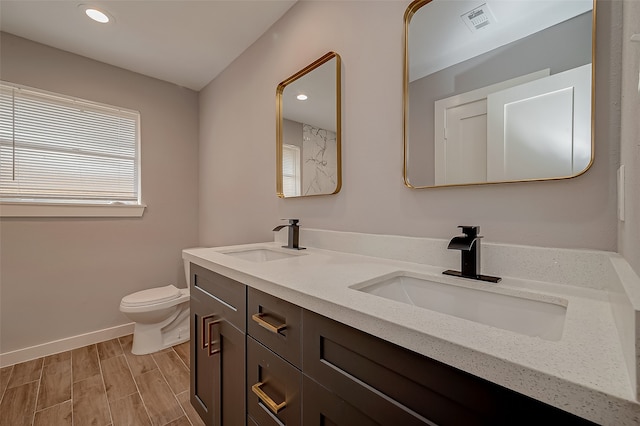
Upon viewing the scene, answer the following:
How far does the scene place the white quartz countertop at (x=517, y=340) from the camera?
13.7 inches

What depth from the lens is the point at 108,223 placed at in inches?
98.0

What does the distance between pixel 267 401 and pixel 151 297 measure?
5.84 ft

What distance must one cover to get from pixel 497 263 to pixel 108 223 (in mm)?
2976

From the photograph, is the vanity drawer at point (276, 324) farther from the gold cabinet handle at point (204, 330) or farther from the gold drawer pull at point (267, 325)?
the gold cabinet handle at point (204, 330)

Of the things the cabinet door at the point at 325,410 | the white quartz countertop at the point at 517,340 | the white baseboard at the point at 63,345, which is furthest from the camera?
the white baseboard at the point at 63,345

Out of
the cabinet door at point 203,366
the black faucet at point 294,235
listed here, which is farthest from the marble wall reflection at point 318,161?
the cabinet door at point 203,366

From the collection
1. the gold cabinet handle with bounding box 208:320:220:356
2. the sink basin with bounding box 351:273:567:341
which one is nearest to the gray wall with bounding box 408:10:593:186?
the sink basin with bounding box 351:273:567:341

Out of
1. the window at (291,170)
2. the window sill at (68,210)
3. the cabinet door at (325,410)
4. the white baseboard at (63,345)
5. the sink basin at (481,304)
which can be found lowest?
the white baseboard at (63,345)

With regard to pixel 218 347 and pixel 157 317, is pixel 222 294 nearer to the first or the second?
pixel 218 347

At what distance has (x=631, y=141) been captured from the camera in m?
0.58

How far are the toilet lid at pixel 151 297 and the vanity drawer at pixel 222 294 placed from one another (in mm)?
944

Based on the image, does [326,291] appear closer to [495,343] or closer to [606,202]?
[495,343]

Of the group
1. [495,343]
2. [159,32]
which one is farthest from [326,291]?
[159,32]

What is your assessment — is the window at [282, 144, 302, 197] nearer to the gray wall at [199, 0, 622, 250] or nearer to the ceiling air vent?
the gray wall at [199, 0, 622, 250]
